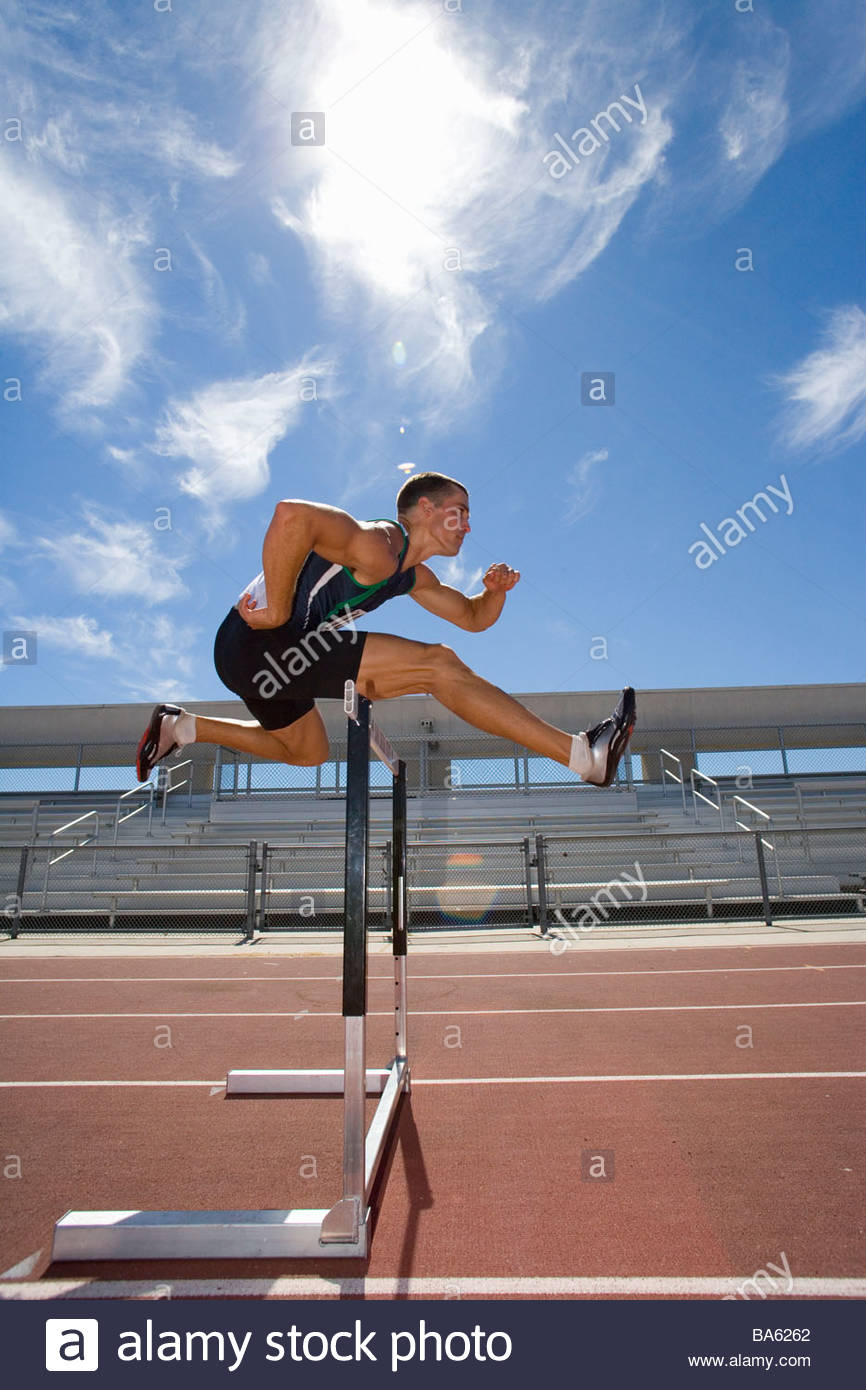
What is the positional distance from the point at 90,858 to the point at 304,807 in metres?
4.07

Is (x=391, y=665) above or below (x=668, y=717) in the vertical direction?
below

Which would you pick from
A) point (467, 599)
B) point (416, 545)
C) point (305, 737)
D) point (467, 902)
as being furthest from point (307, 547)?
point (467, 902)

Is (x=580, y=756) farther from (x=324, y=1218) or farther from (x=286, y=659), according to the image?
(x=324, y=1218)

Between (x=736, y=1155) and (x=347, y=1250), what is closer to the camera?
(x=347, y=1250)

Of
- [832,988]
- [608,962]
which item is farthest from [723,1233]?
[608,962]

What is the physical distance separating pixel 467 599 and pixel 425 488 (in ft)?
1.79

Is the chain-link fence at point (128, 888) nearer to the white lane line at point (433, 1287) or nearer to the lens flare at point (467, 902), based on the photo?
the lens flare at point (467, 902)

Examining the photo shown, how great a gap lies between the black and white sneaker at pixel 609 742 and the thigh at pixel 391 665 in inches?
28.8

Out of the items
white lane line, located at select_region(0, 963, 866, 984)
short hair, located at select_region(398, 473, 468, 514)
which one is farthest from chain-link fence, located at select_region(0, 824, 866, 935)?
short hair, located at select_region(398, 473, 468, 514)

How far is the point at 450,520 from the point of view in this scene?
2939mm

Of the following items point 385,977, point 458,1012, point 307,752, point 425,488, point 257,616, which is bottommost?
point 458,1012

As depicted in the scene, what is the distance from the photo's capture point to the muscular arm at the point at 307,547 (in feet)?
7.88

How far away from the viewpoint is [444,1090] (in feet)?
Answer: 12.4
